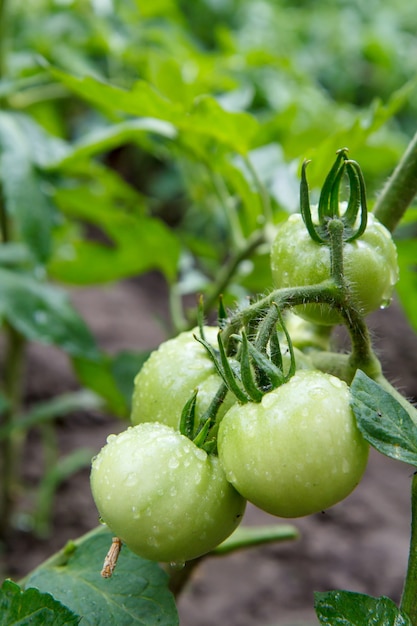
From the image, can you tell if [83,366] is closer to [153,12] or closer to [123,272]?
[123,272]

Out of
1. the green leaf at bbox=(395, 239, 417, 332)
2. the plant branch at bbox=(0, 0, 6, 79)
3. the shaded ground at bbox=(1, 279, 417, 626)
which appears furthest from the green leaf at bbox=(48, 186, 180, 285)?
the green leaf at bbox=(395, 239, 417, 332)

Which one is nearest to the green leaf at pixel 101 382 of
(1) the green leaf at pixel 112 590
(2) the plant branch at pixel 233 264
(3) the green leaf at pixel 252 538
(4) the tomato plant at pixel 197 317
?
(4) the tomato plant at pixel 197 317

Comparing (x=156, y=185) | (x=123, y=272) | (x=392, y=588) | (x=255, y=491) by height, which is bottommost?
(x=156, y=185)

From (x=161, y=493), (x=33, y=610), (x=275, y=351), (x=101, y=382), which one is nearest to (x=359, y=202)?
(x=275, y=351)

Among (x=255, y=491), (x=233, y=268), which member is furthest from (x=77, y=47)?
(x=255, y=491)

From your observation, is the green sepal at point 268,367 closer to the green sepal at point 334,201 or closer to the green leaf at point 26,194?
the green sepal at point 334,201
